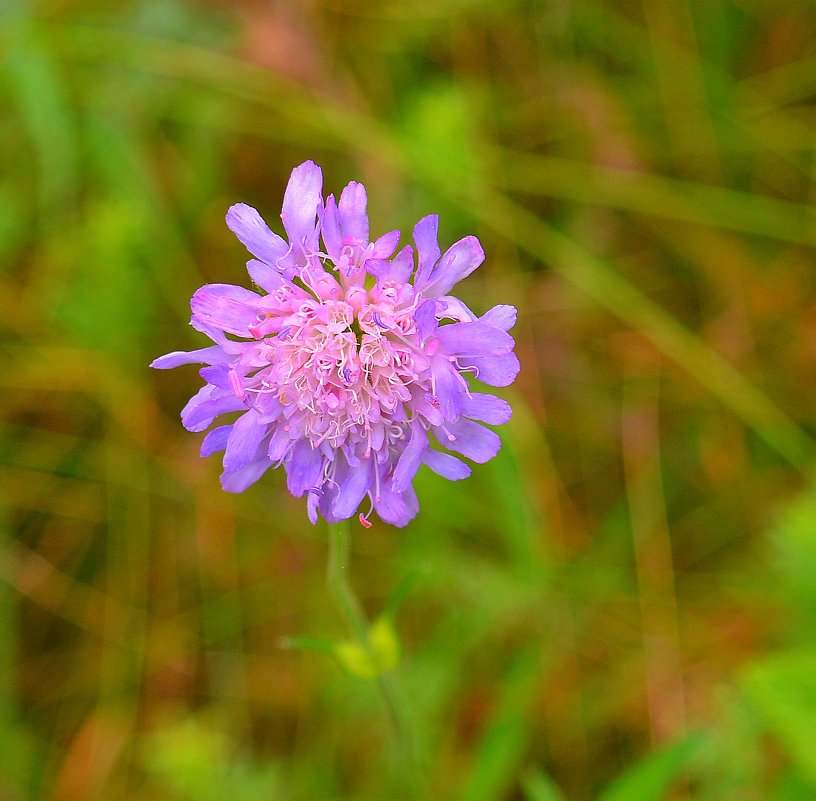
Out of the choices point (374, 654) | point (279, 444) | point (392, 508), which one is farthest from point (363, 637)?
point (279, 444)

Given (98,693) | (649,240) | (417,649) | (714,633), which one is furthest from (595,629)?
(98,693)

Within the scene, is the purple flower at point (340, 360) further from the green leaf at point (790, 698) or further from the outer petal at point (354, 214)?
the green leaf at point (790, 698)

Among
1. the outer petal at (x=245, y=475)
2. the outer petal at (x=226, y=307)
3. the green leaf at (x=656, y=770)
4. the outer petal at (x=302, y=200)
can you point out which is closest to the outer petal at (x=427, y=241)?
the outer petal at (x=302, y=200)

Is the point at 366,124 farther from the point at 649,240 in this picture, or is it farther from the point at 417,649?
the point at 417,649

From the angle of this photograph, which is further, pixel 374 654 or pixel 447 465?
pixel 374 654

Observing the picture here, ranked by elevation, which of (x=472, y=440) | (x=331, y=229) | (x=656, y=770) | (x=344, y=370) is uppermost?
(x=331, y=229)

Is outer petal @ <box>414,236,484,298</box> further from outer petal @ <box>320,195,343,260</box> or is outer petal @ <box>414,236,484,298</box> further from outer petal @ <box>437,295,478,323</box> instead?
outer petal @ <box>320,195,343,260</box>

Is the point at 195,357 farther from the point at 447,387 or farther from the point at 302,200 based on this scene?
the point at 447,387
